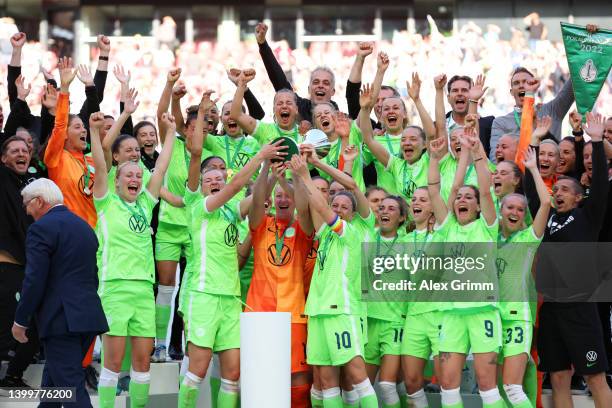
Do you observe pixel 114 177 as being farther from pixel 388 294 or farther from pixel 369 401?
pixel 369 401

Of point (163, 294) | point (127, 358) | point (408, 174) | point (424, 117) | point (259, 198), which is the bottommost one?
point (127, 358)

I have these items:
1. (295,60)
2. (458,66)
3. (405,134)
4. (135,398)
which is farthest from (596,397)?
(295,60)

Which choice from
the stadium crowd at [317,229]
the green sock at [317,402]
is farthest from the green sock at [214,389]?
the green sock at [317,402]

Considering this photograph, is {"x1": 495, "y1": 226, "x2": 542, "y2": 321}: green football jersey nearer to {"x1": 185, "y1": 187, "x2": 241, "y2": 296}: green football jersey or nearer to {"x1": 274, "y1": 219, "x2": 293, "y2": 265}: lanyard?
{"x1": 274, "y1": 219, "x2": 293, "y2": 265}: lanyard

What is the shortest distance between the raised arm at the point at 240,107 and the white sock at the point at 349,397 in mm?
2429

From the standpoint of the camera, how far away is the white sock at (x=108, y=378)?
329 inches

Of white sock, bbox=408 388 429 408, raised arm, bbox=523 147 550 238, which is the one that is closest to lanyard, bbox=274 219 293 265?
white sock, bbox=408 388 429 408

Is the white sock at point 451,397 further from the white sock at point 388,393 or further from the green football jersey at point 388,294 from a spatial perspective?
the green football jersey at point 388,294

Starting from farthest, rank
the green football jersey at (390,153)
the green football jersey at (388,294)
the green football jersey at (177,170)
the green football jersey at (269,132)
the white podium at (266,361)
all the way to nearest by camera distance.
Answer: the green football jersey at (177,170)
the green football jersey at (390,153)
the green football jersey at (269,132)
the green football jersey at (388,294)
the white podium at (266,361)

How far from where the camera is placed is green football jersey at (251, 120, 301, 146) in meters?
9.52

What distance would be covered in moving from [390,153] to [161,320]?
238 cm

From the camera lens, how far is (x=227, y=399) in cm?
831

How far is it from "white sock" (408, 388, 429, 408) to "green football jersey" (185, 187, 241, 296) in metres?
1.51

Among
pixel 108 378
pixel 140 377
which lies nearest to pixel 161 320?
pixel 140 377
